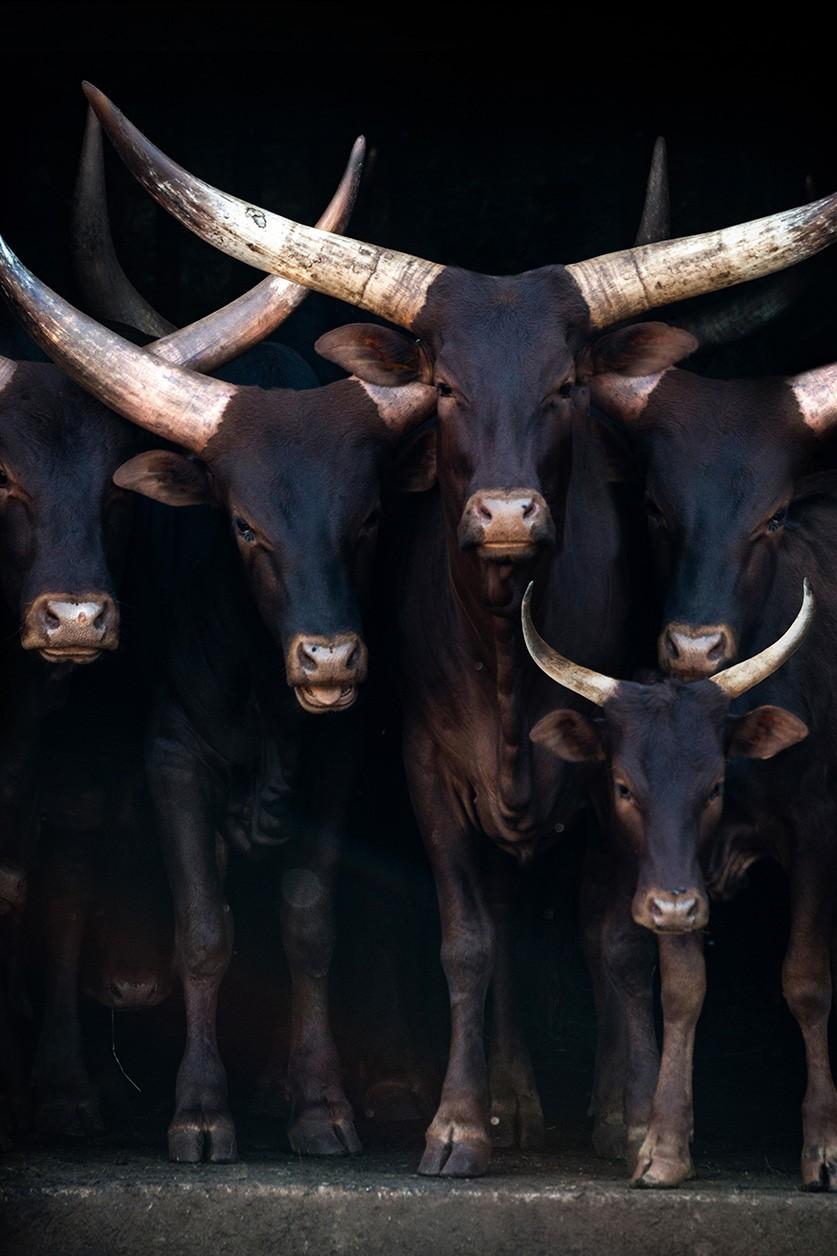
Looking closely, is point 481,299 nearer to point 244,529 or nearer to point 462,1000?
point 244,529

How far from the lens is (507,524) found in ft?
23.2

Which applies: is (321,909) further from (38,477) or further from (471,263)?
(471,263)

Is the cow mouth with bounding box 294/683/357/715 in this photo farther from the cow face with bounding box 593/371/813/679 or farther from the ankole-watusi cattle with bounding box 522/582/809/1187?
the cow face with bounding box 593/371/813/679

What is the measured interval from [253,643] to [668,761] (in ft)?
6.43

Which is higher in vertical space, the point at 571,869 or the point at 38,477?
the point at 38,477

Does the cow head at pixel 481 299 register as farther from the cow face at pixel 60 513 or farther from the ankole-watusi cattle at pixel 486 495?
the cow face at pixel 60 513

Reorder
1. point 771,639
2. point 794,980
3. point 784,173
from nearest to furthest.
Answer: point 794,980 < point 771,639 < point 784,173

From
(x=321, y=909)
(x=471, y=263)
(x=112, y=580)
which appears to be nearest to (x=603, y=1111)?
(x=321, y=909)

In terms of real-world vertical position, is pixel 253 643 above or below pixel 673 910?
above

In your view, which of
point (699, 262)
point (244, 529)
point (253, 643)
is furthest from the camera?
point (253, 643)

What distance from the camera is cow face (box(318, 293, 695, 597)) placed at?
7.13m

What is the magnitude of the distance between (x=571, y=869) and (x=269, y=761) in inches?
67.7

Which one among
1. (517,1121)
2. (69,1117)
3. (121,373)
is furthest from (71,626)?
(517,1121)

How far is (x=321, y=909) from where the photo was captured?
8477mm
